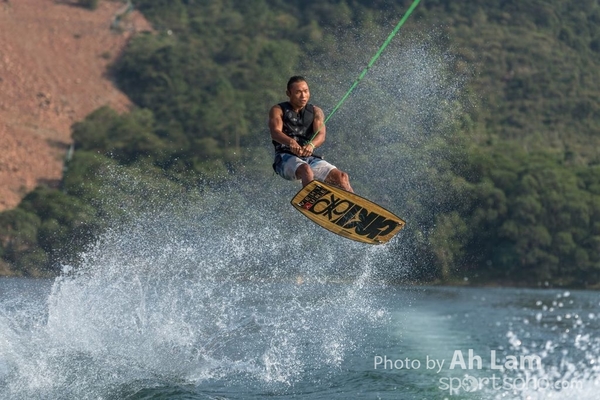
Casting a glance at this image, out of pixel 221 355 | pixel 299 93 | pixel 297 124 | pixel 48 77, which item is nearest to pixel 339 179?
pixel 297 124

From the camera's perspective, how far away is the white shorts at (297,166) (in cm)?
1105

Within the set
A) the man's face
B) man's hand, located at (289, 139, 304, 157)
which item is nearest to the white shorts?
man's hand, located at (289, 139, 304, 157)

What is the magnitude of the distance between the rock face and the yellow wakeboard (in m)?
37.0

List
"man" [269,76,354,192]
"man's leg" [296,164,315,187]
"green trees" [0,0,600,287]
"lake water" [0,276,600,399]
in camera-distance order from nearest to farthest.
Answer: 1. "man's leg" [296,164,315,187]
2. "man" [269,76,354,192]
3. "lake water" [0,276,600,399]
4. "green trees" [0,0,600,287]

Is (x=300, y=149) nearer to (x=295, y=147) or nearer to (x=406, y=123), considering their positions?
(x=295, y=147)

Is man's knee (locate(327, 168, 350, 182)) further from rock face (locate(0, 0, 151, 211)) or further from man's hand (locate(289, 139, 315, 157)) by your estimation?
rock face (locate(0, 0, 151, 211))

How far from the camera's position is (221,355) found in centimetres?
1275

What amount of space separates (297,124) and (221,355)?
3.24 meters

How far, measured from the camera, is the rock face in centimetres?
5378

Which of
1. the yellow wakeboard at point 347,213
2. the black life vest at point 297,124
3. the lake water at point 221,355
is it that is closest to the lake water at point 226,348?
the lake water at point 221,355

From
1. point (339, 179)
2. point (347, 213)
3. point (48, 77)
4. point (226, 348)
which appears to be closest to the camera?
point (339, 179)

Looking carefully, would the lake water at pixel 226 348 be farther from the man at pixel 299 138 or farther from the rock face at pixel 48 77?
the rock face at pixel 48 77

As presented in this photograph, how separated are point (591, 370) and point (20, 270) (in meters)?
25.5

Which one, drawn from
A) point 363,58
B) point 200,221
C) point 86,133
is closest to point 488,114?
point 363,58
